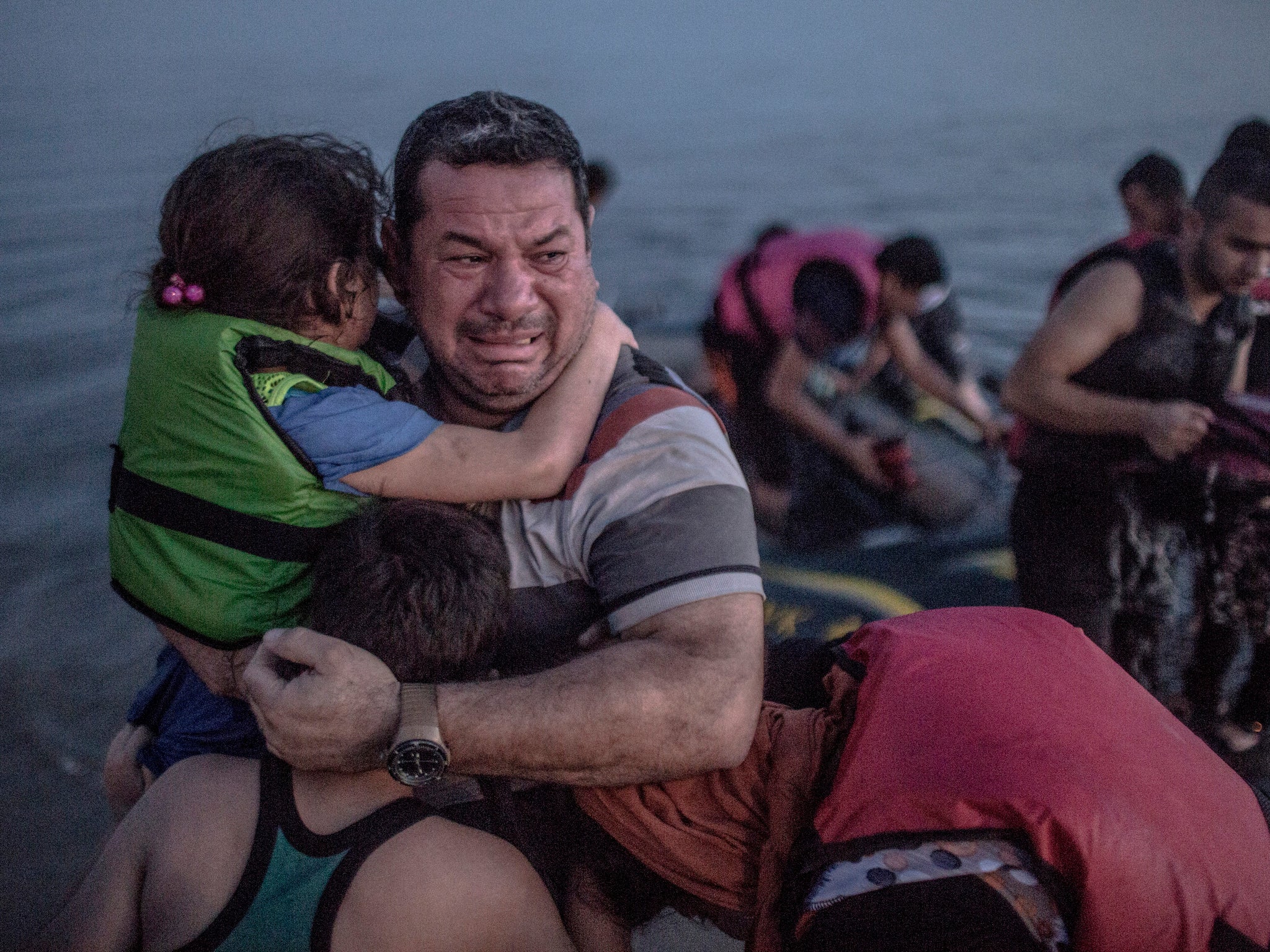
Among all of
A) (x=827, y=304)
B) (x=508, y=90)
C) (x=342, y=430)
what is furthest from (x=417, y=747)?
(x=508, y=90)

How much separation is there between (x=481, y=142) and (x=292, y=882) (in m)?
1.29

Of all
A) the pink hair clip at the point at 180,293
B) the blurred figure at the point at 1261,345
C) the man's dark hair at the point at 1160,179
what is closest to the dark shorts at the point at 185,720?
the pink hair clip at the point at 180,293

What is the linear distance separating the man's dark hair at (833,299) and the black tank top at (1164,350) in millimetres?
1436

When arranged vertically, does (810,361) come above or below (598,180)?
below

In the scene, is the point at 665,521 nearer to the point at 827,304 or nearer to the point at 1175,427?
the point at 1175,427

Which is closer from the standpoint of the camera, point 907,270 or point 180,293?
point 180,293

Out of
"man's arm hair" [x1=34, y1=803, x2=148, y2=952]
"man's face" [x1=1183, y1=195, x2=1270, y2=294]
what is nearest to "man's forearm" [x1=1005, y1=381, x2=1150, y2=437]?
"man's face" [x1=1183, y1=195, x2=1270, y2=294]

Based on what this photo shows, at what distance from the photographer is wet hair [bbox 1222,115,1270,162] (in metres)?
3.54

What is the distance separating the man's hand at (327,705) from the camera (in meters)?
1.50

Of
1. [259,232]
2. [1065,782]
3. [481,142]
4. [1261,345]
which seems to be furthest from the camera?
[1261,345]

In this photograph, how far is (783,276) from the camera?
14.5ft

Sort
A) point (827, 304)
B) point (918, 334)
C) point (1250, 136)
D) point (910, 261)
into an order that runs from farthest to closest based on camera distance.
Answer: point (918, 334)
point (910, 261)
point (827, 304)
point (1250, 136)

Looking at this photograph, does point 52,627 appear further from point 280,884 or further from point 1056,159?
point 1056,159

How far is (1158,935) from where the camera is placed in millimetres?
1208
